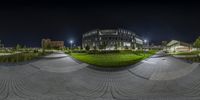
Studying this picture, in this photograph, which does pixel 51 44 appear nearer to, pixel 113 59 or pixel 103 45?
pixel 103 45

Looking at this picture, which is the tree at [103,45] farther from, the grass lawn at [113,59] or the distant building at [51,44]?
the distant building at [51,44]

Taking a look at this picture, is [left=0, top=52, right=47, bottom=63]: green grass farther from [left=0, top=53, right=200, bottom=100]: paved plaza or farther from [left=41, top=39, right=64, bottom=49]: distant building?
[left=41, top=39, right=64, bottom=49]: distant building

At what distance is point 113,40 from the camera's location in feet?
19.8

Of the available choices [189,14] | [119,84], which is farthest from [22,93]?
[189,14]

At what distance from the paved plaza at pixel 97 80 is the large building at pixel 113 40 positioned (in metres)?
0.89

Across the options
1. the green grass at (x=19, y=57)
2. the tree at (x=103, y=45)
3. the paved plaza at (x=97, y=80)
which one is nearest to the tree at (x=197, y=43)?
the paved plaza at (x=97, y=80)

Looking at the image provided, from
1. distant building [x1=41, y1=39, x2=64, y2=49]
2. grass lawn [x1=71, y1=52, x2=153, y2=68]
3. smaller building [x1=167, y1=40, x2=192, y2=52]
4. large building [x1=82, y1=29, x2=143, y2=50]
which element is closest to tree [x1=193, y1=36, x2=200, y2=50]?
smaller building [x1=167, y1=40, x2=192, y2=52]

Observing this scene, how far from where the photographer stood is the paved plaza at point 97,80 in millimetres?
4777

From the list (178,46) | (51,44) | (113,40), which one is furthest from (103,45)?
(178,46)

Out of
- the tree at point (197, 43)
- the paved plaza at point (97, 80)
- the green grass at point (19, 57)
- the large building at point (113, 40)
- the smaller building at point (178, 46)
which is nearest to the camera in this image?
the paved plaza at point (97, 80)

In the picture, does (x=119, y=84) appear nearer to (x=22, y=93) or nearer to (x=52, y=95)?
(x=52, y=95)

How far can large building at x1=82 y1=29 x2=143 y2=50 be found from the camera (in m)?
5.98

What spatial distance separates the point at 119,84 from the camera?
5.77m

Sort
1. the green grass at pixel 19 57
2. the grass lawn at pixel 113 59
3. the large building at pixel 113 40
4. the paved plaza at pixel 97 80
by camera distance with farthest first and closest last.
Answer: the green grass at pixel 19 57, the grass lawn at pixel 113 59, the large building at pixel 113 40, the paved plaza at pixel 97 80
